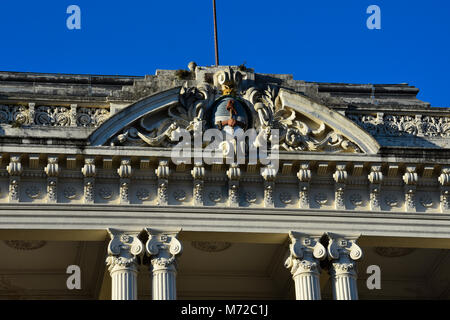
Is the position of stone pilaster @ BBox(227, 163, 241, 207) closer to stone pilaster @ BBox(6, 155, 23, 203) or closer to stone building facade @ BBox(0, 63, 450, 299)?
stone building facade @ BBox(0, 63, 450, 299)

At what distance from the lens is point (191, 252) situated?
33.8m

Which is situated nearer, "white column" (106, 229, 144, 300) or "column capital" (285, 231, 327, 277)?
"white column" (106, 229, 144, 300)

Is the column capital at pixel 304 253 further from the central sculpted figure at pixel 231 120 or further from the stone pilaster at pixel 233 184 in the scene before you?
the central sculpted figure at pixel 231 120

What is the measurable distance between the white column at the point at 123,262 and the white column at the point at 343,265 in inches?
190

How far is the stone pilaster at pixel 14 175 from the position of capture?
99.9 feet

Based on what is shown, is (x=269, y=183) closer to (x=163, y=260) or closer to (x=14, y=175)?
(x=163, y=260)

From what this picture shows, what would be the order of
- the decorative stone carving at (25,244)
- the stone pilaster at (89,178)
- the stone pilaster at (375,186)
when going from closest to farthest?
the stone pilaster at (89,178) < the stone pilaster at (375,186) < the decorative stone carving at (25,244)

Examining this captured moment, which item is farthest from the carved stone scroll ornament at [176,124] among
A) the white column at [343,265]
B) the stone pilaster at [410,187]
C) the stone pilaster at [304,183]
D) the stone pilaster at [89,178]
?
the stone pilaster at [410,187]

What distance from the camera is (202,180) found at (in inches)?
1230

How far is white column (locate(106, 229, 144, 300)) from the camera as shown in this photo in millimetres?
29828

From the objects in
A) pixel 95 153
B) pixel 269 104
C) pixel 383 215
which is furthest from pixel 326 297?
pixel 95 153

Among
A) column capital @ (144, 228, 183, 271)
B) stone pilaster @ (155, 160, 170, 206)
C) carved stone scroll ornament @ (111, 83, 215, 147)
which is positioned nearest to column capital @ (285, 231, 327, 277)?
column capital @ (144, 228, 183, 271)

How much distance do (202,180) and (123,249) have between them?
8.88 ft

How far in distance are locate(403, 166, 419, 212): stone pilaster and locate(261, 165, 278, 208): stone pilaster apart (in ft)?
11.3
